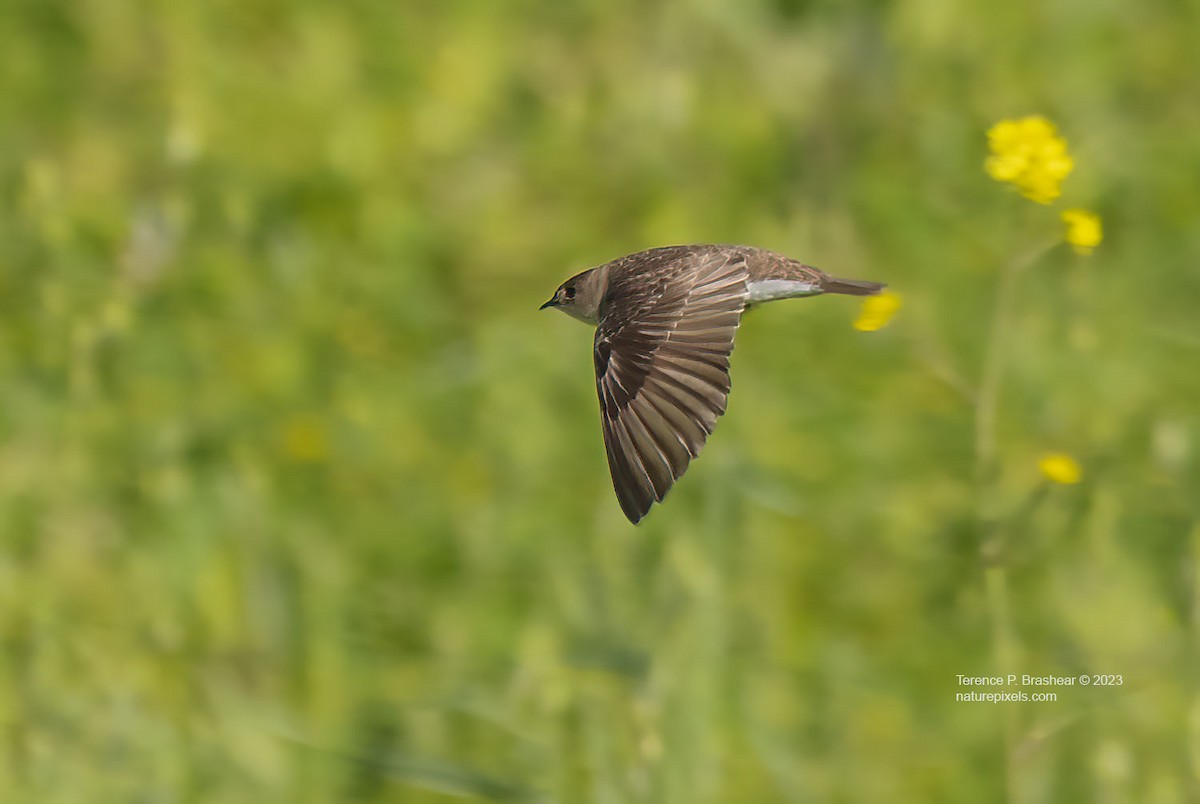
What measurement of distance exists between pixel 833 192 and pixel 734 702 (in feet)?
7.12

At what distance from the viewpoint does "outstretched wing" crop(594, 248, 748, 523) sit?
7.63 ft

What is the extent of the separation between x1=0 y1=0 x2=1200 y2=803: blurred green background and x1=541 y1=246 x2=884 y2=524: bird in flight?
372 millimetres

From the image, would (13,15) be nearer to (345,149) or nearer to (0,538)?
(345,149)

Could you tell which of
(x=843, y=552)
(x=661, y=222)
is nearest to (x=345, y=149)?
(x=661, y=222)

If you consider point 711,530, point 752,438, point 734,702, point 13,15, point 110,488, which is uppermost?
point 13,15

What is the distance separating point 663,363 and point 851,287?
0.75 meters

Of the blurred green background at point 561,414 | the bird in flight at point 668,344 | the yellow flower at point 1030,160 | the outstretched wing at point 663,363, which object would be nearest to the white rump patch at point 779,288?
the bird in flight at point 668,344

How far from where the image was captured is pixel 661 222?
17.1ft

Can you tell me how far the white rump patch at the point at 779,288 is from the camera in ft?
10.5

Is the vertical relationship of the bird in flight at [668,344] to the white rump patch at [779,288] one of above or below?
below

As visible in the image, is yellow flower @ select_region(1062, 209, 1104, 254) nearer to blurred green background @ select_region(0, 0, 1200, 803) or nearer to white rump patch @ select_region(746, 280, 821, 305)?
blurred green background @ select_region(0, 0, 1200, 803)

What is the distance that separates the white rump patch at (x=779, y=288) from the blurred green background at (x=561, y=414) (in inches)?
10.3

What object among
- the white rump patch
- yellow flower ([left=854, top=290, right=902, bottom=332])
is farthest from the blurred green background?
the white rump patch

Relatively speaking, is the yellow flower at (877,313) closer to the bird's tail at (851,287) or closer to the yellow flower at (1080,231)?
the bird's tail at (851,287)
